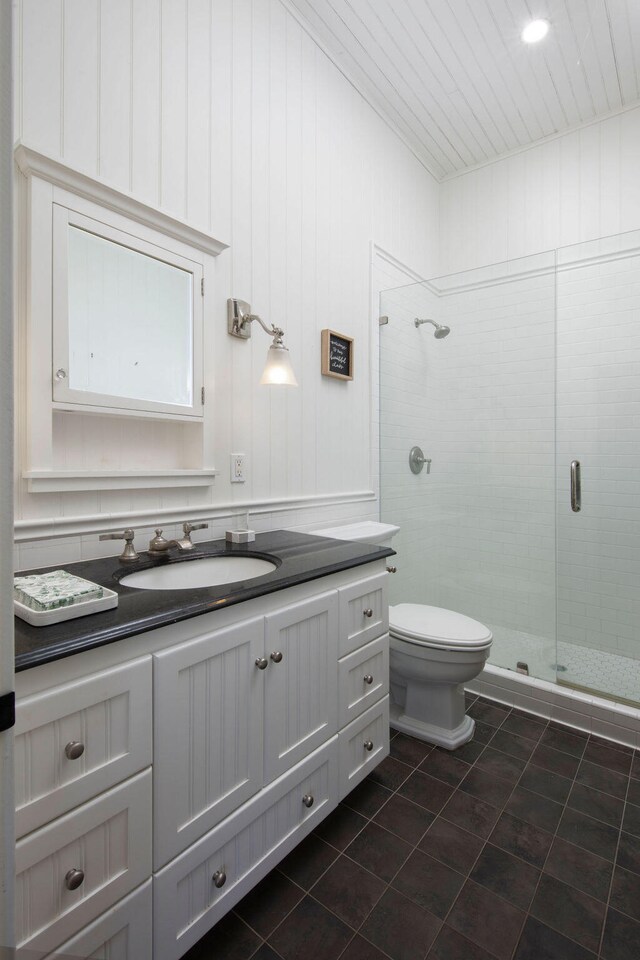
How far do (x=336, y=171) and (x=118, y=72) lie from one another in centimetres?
115

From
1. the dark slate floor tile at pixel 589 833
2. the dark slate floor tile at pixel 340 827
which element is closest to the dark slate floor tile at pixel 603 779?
the dark slate floor tile at pixel 589 833

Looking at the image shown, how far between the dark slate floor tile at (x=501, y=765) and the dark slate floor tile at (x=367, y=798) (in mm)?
405

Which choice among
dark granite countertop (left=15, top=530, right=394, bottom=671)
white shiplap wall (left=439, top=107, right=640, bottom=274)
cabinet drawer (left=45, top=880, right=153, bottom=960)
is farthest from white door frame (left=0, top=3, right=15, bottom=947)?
white shiplap wall (left=439, top=107, right=640, bottom=274)

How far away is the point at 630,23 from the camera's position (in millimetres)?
2014

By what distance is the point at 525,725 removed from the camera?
80.0 inches

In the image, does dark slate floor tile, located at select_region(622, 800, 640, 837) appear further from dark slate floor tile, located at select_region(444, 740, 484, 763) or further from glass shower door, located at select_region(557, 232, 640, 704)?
glass shower door, located at select_region(557, 232, 640, 704)

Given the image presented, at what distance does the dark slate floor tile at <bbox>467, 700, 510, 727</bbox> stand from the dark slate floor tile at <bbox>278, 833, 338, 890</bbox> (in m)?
0.99

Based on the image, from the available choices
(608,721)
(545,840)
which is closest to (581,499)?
(608,721)

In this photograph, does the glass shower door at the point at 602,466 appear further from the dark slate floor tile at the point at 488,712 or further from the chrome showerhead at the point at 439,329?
the chrome showerhead at the point at 439,329

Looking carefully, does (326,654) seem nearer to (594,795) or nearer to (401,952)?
(401,952)

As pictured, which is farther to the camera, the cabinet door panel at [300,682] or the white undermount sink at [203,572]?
the white undermount sink at [203,572]

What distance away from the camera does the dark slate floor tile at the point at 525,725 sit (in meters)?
1.96

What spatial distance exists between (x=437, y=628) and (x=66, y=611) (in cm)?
148

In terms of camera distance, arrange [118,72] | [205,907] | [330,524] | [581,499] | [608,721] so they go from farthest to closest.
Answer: [581,499] → [330,524] → [608,721] → [118,72] → [205,907]
